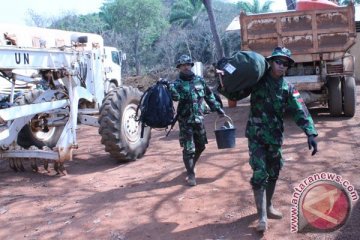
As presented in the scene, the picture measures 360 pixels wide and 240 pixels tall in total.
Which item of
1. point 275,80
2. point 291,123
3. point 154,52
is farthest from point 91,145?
point 154,52

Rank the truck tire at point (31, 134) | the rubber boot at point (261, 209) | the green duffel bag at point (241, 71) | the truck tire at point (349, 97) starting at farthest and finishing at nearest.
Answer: the truck tire at point (349, 97) → the truck tire at point (31, 134) → the rubber boot at point (261, 209) → the green duffel bag at point (241, 71)

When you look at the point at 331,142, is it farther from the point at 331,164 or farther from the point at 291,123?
the point at 291,123

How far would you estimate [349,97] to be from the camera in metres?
9.31

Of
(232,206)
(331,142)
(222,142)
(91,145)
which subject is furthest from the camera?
(91,145)

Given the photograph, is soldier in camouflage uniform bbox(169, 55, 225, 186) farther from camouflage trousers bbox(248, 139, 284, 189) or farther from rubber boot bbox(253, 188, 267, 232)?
rubber boot bbox(253, 188, 267, 232)

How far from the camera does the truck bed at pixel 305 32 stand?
8859mm

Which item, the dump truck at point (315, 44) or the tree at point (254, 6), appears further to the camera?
the tree at point (254, 6)

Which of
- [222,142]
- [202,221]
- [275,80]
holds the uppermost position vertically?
[275,80]

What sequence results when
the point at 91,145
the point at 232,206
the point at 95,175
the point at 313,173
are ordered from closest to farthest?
the point at 232,206
the point at 313,173
the point at 95,175
the point at 91,145

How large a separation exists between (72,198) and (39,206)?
42cm

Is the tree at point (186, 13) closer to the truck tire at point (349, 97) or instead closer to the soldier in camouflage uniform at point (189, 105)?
the truck tire at point (349, 97)

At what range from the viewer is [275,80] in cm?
411

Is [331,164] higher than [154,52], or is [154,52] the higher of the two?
[154,52]

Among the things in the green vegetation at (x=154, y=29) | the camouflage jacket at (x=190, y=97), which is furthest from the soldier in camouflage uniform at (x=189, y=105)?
the green vegetation at (x=154, y=29)
